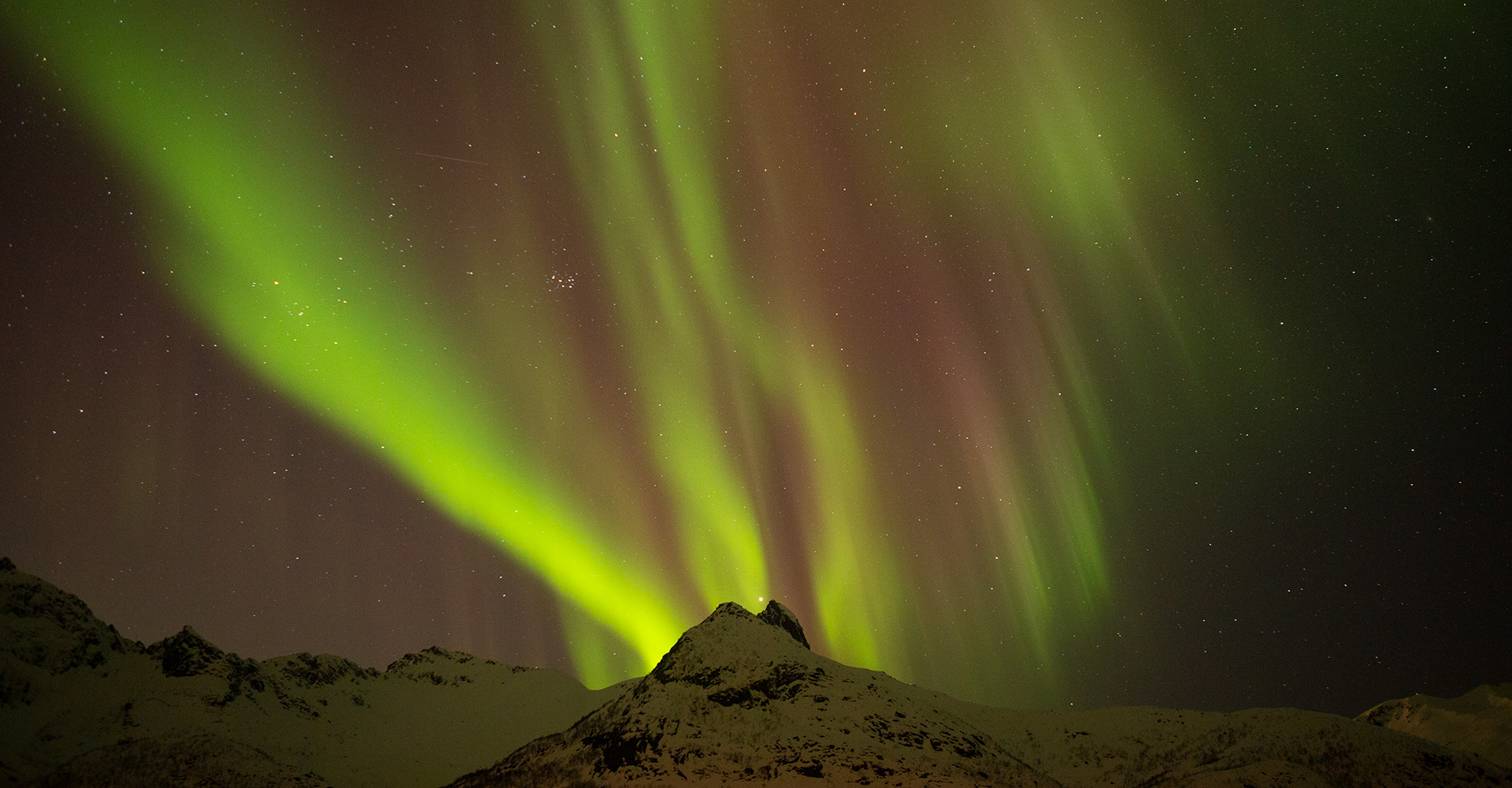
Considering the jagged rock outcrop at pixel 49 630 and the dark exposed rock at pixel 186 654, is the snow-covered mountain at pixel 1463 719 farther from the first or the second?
the jagged rock outcrop at pixel 49 630

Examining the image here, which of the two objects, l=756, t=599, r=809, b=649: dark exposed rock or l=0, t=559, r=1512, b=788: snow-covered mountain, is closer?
l=0, t=559, r=1512, b=788: snow-covered mountain

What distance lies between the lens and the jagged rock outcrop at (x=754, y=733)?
5394 cm

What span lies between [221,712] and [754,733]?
75497 mm

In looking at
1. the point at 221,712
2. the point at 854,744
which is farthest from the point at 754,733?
the point at 221,712

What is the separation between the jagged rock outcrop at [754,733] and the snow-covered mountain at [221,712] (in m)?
27.1

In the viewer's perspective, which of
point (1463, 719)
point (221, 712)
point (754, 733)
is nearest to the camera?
point (754, 733)

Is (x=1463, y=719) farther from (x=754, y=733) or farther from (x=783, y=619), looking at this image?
(x=754, y=733)

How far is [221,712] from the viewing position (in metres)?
93.2

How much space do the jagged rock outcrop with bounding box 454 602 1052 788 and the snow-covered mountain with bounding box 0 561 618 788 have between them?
1066 inches

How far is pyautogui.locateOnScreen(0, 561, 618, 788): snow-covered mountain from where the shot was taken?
221 ft

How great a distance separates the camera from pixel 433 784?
8612 cm

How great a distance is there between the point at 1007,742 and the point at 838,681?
2380 centimetres

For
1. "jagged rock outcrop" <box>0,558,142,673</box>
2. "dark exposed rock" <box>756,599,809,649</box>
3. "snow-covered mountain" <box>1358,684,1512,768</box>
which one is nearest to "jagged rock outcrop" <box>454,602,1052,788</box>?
"dark exposed rock" <box>756,599,809,649</box>

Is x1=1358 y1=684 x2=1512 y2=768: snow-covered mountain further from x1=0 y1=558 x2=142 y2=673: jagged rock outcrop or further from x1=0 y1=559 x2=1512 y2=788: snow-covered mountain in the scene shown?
x1=0 y1=558 x2=142 y2=673: jagged rock outcrop
